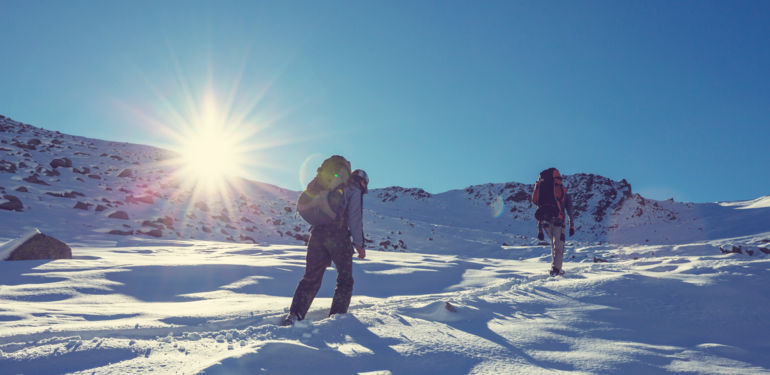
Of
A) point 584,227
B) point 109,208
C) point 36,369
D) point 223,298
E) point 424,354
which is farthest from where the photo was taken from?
point 584,227

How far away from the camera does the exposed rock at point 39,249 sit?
5.76m

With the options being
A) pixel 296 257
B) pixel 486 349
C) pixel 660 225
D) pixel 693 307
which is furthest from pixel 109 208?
pixel 660 225

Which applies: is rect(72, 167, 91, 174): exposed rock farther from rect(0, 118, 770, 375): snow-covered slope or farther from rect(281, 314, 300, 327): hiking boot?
rect(281, 314, 300, 327): hiking boot

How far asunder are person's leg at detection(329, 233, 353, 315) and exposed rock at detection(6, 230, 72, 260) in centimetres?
533

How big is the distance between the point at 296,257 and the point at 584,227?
117 feet

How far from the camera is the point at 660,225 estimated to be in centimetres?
3047

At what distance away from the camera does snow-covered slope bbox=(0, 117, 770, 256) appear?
1163 centimetres

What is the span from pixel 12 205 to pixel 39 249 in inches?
261

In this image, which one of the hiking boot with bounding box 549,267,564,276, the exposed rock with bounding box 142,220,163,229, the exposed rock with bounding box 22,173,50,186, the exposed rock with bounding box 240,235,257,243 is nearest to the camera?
the hiking boot with bounding box 549,267,564,276

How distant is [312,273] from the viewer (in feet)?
12.3

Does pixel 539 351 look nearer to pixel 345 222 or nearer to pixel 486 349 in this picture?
pixel 486 349

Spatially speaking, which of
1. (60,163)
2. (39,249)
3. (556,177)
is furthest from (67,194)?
(556,177)

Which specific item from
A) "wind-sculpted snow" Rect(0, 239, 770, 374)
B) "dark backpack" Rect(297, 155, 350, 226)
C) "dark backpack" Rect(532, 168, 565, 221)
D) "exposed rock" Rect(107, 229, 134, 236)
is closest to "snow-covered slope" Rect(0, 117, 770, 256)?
"exposed rock" Rect(107, 229, 134, 236)

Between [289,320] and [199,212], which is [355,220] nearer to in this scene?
[289,320]
